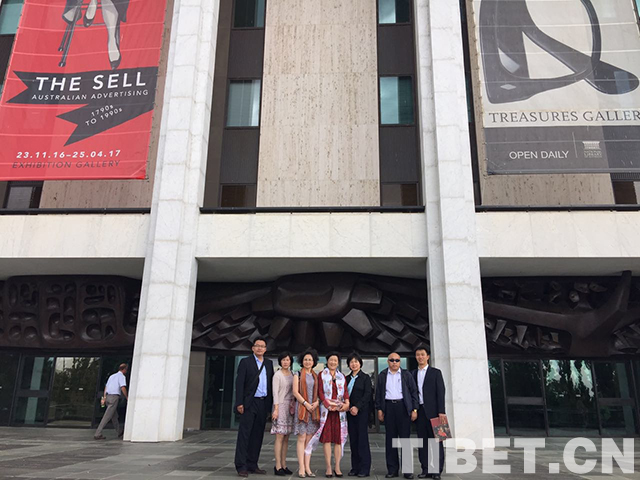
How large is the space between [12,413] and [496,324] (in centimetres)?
1511

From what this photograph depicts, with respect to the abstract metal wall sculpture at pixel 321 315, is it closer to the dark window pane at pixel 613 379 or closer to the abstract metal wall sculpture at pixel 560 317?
the abstract metal wall sculpture at pixel 560 317

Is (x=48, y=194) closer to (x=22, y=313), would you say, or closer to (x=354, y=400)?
(x=22, y=313)

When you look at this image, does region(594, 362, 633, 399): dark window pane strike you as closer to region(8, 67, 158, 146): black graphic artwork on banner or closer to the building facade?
the building facade

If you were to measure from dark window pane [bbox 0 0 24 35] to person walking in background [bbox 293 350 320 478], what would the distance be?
17.8 m

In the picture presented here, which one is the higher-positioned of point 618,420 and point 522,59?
point 522,59

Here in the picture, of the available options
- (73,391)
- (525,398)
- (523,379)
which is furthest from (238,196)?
(525,398)

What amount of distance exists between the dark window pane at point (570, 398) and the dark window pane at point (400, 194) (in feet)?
20.6

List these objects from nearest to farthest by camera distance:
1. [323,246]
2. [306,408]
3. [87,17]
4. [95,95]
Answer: [306,408], [323,246], [95,95], [87,17]

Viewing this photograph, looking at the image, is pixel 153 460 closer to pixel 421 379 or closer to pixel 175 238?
pixel 421 379

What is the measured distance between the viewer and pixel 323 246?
12.4 metres

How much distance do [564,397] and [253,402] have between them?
36.8 ft

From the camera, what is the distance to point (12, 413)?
15117mm

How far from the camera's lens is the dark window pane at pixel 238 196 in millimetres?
14820

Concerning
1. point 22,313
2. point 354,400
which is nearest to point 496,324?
point 354,400
